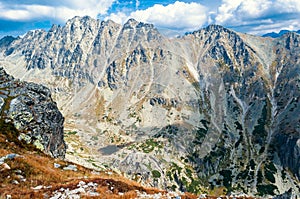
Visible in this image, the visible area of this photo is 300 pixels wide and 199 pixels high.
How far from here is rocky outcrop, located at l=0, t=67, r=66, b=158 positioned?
44513 millimetres

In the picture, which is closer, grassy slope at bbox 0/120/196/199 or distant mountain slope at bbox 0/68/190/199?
grassy slope at bbox 0/120/196/199

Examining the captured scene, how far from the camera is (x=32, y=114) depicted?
49125mm

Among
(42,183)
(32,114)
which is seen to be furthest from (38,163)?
(32,114)

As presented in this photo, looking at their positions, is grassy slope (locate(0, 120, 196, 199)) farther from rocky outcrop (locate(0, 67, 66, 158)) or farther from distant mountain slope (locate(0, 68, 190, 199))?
rocky outcrop (locate(0, 67, 66, 158))

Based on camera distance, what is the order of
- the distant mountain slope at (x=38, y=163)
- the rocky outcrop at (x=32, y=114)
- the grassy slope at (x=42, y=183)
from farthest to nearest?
the rocky outcrop at (x=32, y=114) → the distant mountain slope at (x=38, y=163) → the grassy slope at (x=42, y=183)

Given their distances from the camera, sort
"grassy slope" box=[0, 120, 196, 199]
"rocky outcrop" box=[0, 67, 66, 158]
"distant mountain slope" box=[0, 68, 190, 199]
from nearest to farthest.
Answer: "grassy slope" box=[0, 120, 196, 199], "distant mountain slope" box=[0, 68, 190, 199], "rocky outcrop" box=[0, 67, 66, 158]

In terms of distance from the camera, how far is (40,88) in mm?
60531

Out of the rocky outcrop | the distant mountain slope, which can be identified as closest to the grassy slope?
the distant mountain slope

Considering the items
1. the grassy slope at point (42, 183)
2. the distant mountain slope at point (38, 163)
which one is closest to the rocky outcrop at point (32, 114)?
the distant mountain slope at point (38, 163)

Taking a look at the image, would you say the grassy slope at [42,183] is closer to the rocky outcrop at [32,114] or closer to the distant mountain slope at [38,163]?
the distant mountain slope at [38,163]

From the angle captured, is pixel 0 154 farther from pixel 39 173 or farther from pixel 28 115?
pixel 28 115

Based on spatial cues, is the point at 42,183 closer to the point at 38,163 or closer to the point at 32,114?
the point at 38,163

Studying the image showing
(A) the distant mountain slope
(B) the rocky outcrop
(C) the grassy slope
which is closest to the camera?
(C) the grassy slope

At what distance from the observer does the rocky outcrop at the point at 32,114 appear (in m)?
44.5
